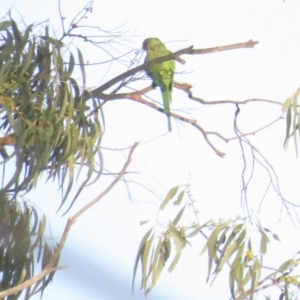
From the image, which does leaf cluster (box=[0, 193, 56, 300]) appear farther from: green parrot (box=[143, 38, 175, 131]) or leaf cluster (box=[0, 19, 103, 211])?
green parrot (box=[143, 38, 175, 131])

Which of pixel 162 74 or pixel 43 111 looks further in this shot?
pixel 162 74

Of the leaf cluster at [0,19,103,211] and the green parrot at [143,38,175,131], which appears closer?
the leaf cluster at [0,19,103,211]

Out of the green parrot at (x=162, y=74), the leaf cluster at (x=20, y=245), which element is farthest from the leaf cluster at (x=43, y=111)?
the green parrot at (x=162, y=74)

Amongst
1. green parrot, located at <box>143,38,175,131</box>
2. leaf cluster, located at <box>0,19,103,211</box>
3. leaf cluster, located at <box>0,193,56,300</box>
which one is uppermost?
green parrot, located at <box>143,38,175,131</box>

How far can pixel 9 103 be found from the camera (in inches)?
89.6

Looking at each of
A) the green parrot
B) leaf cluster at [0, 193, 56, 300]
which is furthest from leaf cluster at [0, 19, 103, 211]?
the green parrot

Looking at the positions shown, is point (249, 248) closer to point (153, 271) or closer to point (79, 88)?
point (153, 271)

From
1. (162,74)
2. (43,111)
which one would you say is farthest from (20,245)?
(162,74)

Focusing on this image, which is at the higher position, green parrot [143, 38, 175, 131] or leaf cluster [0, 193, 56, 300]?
green parrot [143, 38, 175, 131]

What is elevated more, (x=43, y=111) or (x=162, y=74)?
(x=162, y=74)

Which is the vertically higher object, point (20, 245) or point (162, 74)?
point (162, 74)

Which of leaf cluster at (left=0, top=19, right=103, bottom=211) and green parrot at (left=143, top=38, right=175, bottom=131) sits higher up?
green parrot at (left=143, top=38, right=175, bottom=131)

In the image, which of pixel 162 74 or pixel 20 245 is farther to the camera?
pixel 162 74

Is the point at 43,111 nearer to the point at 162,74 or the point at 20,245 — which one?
the point at 20,245
